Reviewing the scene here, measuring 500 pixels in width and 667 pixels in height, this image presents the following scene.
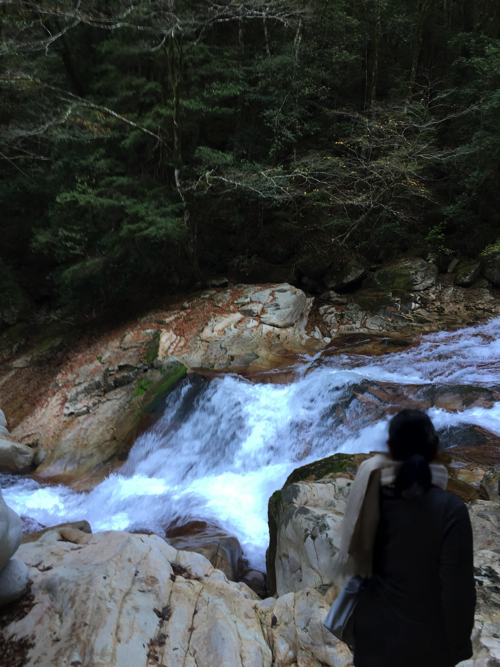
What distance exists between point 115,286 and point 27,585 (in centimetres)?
951

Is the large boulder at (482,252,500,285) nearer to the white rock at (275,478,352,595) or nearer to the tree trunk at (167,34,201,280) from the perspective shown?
the tree trunk at (167,34,201,280)

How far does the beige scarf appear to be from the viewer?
1349 millimetres

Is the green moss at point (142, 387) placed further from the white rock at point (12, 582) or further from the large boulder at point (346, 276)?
the large boulder at point (346, 276)

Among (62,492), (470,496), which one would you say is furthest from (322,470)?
(62,492)

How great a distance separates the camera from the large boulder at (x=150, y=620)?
8.39 feet

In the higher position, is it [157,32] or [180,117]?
[157,32]

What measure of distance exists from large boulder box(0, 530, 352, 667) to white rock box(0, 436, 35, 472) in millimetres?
4978

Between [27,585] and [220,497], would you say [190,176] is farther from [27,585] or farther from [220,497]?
[27,585]

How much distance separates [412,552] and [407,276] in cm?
1134

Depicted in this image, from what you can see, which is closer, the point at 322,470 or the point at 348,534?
the point at 348,534

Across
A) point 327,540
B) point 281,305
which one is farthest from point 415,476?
point 281,305

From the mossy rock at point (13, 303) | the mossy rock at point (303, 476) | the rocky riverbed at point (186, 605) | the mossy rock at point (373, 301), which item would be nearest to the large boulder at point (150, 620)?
the rocky riverbed at point (186, 605)

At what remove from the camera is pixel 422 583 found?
4.36 feet

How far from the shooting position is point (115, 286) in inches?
455
